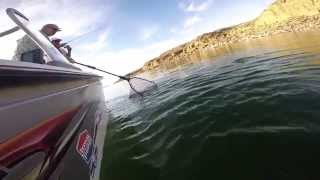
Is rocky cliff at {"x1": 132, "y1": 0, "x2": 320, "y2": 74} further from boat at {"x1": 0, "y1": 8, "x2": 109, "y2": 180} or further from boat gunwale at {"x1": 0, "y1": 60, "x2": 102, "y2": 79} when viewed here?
boat gunwale at {"x1": 0, "y1": 60, "x2": 102, "y2": 79}

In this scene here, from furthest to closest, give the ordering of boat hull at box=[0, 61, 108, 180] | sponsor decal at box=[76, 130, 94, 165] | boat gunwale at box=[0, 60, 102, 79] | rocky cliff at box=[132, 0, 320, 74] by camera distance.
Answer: rocky cliff at box=[132, 0, 320, 74], sponsor decal at box=[76, 130, 94, 165], boat gunwale at box=[0, 60, 102, 79], boat hull at box=[0, 61, 108, 180]

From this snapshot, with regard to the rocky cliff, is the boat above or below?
above

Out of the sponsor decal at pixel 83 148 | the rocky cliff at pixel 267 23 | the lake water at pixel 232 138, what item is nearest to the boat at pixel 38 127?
the sponsor decal at pixel 83 148

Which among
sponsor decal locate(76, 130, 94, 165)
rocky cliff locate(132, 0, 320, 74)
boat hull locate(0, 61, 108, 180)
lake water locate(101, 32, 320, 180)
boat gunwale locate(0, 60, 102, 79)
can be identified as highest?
boat gunwale locate(0, 60, 102, 79)

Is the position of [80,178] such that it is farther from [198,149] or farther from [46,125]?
[198,149]

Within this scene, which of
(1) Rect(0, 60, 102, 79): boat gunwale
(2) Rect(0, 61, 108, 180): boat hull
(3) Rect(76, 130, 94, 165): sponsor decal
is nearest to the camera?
(2) Rect(0, 61, 108, 180): boat hull

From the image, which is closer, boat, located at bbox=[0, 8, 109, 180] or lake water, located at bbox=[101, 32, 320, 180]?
boat, located at bbox=[0, 8, 109, 180]

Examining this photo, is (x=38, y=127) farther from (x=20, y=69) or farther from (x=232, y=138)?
(x=232, y=138)

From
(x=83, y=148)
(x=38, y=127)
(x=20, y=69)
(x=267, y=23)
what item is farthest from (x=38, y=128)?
(x=267, y=23)

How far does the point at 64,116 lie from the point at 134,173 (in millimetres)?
1545

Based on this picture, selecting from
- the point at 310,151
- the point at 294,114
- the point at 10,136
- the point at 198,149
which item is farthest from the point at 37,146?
the point at 294,114

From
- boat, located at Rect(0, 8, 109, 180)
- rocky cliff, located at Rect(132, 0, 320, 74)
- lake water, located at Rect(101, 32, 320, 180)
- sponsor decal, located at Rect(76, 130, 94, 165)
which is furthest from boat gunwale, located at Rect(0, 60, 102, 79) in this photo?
rocky cliff, located at Rect(132, 0, 320, 74)

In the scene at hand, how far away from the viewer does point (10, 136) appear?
155 cm

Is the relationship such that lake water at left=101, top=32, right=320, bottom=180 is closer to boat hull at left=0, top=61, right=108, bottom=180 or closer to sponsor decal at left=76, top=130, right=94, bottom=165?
sponsor decal at left=76, top=130, right=94, bottom=165
